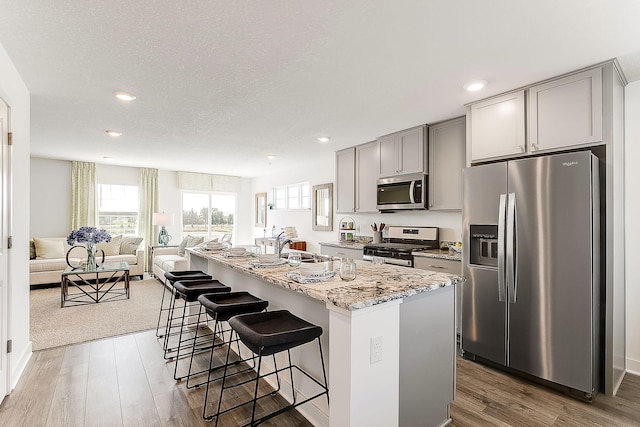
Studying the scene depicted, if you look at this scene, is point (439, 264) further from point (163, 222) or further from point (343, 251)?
point (163, 222)

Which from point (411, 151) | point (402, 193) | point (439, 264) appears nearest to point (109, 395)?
point (439, 264)

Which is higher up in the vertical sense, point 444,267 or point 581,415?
point 444,267

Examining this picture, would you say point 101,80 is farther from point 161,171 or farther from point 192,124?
point 161,171

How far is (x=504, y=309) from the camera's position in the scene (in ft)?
8.46

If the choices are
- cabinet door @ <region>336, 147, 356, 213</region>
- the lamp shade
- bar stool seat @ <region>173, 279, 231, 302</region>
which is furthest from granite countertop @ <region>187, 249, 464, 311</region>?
the lamp shade

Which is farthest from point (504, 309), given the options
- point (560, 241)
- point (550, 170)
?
point (550, 170)

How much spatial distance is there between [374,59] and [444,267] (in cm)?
213

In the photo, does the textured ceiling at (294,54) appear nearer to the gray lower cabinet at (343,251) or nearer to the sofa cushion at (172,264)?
the gray lower cabinet at (343,251)

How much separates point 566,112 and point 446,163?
133 cm

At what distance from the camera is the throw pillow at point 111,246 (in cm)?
624

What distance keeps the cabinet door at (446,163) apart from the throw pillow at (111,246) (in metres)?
5.98

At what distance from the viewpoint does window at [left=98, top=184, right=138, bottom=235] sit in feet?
23.2

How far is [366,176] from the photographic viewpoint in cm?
475

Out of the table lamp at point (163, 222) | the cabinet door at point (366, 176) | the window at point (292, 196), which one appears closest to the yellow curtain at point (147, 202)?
the table lamp at point (163, 222)
